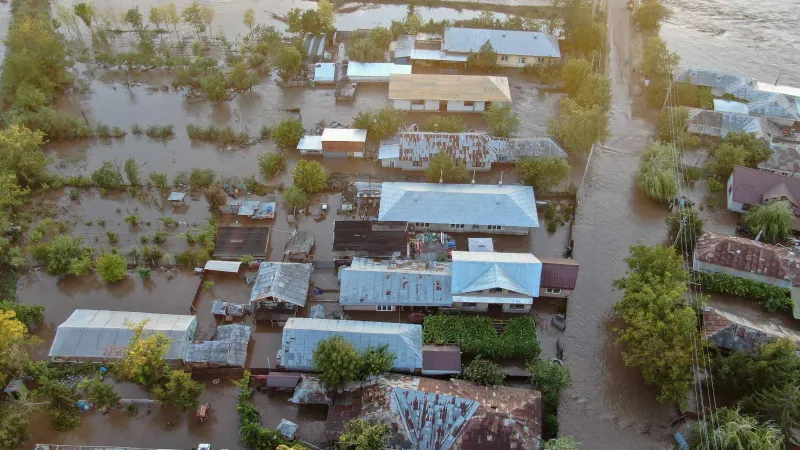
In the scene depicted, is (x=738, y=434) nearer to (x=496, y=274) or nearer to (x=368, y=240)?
(x=496, y=274)

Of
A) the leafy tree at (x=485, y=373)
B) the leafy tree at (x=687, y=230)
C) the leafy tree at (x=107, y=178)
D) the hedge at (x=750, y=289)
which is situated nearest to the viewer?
the leafy tree at (x=485, y=373)

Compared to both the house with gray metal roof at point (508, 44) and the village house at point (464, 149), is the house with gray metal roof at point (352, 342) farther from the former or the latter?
the house with gray metal roof at point (508, 44)

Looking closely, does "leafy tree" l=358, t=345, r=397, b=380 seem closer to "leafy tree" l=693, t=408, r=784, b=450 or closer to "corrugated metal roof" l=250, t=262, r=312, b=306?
"corrugated metal roof" l=250, t=262, r=312, b=306

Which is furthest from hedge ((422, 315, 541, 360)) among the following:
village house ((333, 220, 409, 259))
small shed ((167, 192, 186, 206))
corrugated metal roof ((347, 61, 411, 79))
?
corrugated metal roof ((347, 61, 411, 79))

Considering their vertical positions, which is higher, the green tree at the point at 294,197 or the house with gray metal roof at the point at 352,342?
the green tree at the point at 294,197

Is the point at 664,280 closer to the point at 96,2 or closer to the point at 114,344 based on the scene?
the point at 114,344

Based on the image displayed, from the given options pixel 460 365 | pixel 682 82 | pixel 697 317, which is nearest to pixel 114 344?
pixel 460 365

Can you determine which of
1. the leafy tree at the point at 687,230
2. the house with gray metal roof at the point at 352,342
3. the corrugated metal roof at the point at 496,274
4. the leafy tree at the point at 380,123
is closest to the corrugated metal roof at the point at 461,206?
the corrugated metal roof at the point at 496,274
